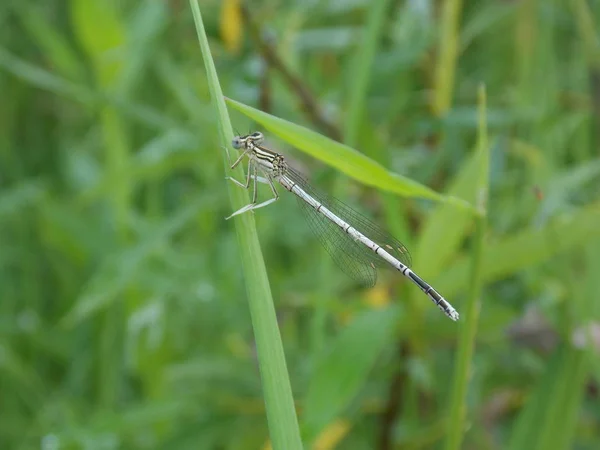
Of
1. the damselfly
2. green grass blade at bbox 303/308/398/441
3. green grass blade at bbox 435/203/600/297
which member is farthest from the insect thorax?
green grass blade at bbox 435/203/600/297

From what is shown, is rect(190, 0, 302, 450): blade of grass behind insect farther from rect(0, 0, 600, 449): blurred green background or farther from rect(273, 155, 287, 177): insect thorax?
rect(273, 155, 287, 177): insect thorax

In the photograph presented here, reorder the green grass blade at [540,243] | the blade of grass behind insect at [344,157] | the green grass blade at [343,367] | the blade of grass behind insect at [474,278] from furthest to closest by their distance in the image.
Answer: the green grass blade at [540,243] < the green grass blade at [343,367] < the blade of grass behind insect at [474,278] < the blade of grass behind insect at [344,157]

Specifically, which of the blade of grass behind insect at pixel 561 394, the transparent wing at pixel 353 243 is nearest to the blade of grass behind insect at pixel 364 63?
the transparent wing at pixel 353 243

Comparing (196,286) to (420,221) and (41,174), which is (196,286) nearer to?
(420,221)

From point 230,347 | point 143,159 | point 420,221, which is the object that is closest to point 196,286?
point 230,347

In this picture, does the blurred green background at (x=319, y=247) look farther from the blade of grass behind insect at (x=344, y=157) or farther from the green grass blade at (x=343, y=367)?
the blade of grass behind insect at (x=344, y=157)

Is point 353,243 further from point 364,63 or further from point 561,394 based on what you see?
point 561,394
